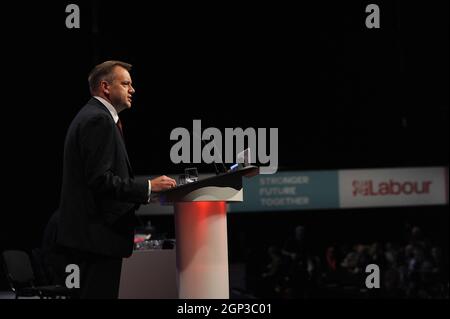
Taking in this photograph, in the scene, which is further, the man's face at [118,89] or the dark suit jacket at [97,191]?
the man's face at [118,89]

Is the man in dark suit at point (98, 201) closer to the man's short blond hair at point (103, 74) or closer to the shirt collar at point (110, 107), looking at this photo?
the shirt collar at point (110, 107)

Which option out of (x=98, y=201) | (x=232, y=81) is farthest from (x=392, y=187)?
(x=98, y=201)

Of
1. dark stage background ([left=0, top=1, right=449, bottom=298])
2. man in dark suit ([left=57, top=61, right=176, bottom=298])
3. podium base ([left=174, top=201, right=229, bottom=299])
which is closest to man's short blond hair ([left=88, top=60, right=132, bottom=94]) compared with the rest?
man in dark suit ([left=57, top=61, right=176, bottom=298])

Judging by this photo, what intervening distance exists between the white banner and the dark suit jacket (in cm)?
961

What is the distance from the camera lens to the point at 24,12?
845 centimetres

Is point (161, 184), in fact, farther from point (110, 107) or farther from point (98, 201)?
point (110, 107)

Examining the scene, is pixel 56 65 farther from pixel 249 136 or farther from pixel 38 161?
pixel 249 136

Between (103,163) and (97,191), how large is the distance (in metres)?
0.11

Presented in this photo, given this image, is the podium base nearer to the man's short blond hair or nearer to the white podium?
the white podium

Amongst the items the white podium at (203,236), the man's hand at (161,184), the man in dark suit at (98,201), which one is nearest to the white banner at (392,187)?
the white podium at (203,236)

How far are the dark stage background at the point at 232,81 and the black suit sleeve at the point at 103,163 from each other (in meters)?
6.09

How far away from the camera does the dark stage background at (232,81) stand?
30.1 ft
